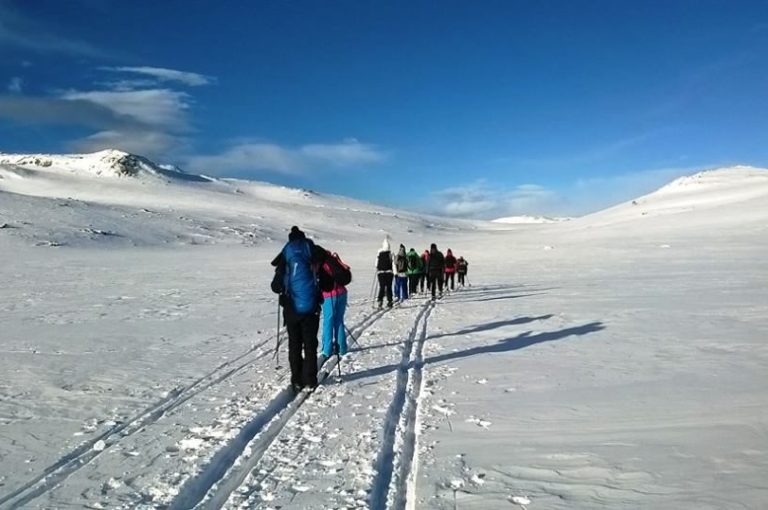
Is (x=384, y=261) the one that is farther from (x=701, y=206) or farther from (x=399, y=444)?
(x=701, y=206)

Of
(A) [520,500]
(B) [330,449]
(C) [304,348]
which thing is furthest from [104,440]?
(A) [520,500]

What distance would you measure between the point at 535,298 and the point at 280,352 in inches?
414

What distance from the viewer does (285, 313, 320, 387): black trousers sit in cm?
742

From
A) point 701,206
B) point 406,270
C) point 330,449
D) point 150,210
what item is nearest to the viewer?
point 330,449

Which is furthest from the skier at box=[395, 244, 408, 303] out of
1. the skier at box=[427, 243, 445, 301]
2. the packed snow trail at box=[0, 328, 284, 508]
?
the packed snow trail at box=[0, 328, 284, 508]

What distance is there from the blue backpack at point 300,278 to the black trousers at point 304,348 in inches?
5.7

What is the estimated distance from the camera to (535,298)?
18703mm

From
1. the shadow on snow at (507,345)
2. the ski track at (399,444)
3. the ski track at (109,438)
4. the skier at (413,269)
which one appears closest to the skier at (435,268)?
the skier at (413,269)

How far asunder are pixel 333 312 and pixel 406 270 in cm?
929

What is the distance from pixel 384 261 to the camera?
17094mm

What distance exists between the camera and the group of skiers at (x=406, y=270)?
54.9ft

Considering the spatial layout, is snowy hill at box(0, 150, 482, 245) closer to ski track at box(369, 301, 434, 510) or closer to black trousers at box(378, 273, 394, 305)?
black trousers at box(378, 273, 394, 305)

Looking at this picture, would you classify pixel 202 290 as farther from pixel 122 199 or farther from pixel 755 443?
pixel 122 199

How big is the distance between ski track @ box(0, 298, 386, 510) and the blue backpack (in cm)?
156
